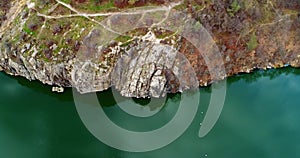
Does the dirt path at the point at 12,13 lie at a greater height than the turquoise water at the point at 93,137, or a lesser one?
greater

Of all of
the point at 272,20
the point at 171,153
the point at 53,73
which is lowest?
the point at 171,153

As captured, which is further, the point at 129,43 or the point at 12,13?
the point at 12,13

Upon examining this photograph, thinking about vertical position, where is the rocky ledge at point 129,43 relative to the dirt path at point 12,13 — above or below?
below

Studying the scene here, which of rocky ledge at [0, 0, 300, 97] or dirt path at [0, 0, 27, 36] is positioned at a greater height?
dirt path at [0, 0, 27, 36]

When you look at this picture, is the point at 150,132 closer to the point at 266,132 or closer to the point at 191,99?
the point at 191,99

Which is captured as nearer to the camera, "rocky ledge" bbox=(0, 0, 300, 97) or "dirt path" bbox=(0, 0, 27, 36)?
"rocky ledge" bbox=(0, 0, 300, 97)

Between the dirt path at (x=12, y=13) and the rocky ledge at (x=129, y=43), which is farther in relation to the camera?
the dirt path at (x=12, y=13)

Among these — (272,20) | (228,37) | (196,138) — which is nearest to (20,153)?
(196,138)

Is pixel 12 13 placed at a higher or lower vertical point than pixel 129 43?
higher
